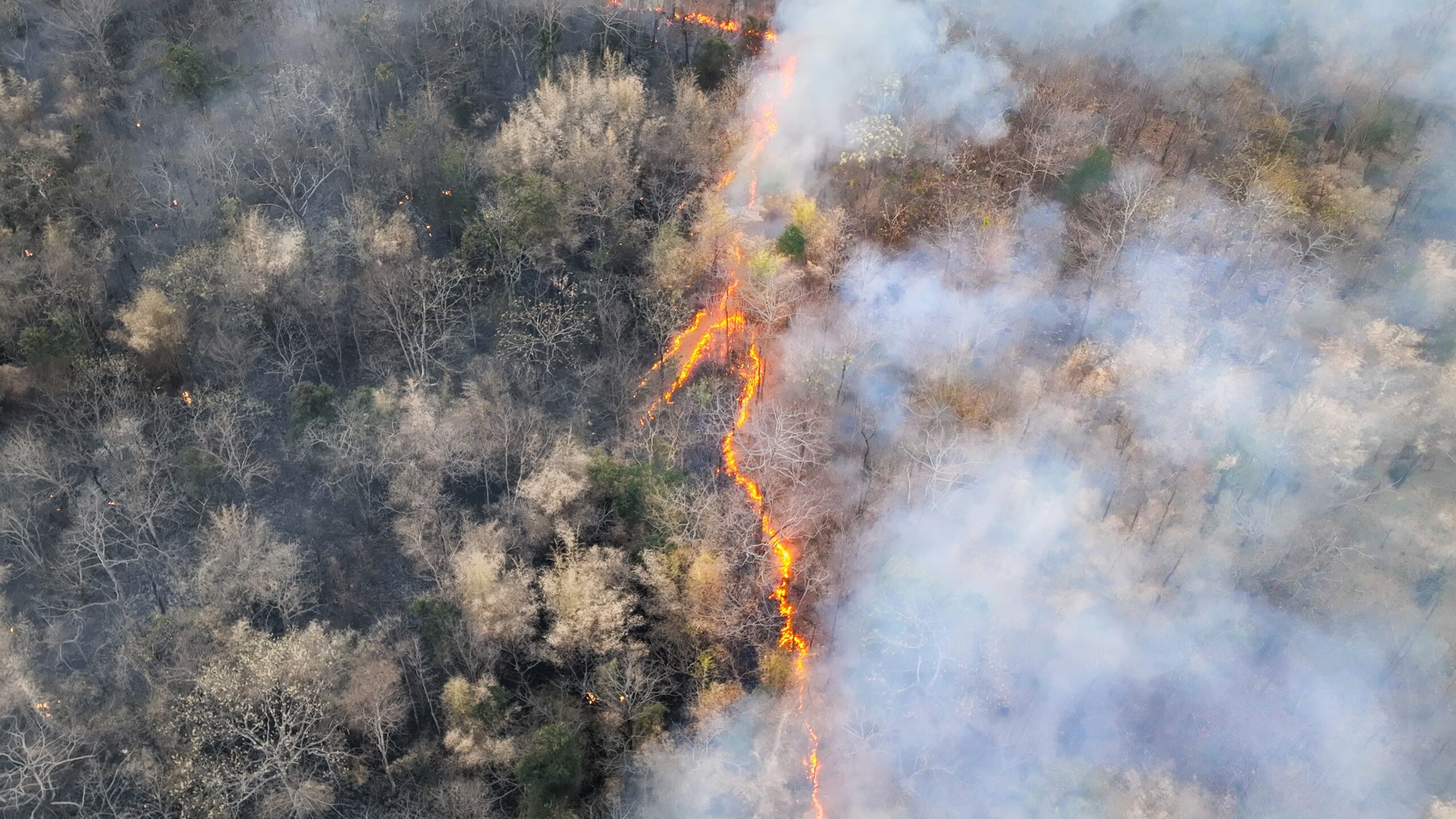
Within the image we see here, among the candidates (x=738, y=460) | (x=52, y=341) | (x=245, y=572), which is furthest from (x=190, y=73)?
(x=738, y=460)

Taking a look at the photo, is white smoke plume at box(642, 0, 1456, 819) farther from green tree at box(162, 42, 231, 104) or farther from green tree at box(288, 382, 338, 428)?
green tree at box(162, 42, 231, 104)

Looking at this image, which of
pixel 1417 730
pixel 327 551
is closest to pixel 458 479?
pixel 327 551

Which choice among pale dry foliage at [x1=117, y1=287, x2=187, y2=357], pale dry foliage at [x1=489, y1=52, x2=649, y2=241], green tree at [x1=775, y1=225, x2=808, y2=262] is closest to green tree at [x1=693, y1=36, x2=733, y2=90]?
pale dry foliage at [x1=489, y1=52, x2=649, y2=241]

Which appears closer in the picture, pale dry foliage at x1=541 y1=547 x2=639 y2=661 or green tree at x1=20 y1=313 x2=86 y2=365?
pale dry foliage at x1=541 y1=547 x2=639 y2=661

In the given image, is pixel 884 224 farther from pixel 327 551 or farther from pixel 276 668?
pixel 276 668

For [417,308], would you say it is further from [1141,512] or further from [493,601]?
[1141,512]

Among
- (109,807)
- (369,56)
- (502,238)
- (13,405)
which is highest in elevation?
(369,56)

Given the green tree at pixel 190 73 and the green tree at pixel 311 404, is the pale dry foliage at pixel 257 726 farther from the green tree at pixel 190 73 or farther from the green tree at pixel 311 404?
the green tree at pixel 190 73

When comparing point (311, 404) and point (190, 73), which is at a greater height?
point (190, 73)

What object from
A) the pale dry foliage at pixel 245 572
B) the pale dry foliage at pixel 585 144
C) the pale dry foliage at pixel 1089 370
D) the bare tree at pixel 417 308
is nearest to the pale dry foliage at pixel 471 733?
the pale dry foliage at pixel 245 572
